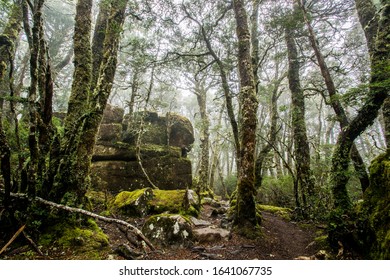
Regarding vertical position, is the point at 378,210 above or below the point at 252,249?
above

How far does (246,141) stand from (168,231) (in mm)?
3320

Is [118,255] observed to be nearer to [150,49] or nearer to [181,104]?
[150,49]

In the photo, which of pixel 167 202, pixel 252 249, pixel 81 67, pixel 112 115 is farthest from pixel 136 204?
pixel 112 115

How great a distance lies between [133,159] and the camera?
456 inches

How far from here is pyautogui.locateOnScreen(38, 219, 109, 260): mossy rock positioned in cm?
354

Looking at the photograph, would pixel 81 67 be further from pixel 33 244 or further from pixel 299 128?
pixel 299 128

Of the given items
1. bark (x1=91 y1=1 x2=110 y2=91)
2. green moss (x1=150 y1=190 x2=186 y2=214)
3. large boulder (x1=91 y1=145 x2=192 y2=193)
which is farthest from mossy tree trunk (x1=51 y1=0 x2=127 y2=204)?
large boulder (x1=91 y1=145 x2=192 y2=193)

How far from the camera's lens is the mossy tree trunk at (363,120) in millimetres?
4406

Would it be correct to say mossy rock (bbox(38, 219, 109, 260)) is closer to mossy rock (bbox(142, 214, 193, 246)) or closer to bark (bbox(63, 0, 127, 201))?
bark (bbox(63, 0, 127, 201))

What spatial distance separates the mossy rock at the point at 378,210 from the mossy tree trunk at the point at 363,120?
0.58 meters

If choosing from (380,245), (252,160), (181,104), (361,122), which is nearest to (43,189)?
(252,160)

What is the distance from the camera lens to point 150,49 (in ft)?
33.9

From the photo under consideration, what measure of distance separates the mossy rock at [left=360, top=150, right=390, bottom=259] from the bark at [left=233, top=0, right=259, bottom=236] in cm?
257

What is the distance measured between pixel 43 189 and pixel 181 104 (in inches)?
1460
